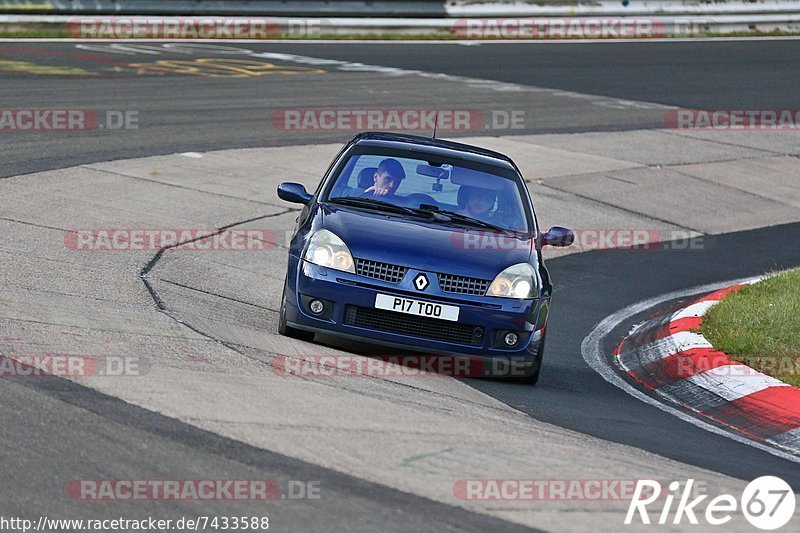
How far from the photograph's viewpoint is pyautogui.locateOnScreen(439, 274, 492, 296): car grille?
8477 millimetres

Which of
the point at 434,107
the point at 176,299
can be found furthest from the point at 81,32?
the point at 176,299

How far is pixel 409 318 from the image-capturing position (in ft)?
27.6

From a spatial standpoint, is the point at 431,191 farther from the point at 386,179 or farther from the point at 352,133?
the point at 352,133

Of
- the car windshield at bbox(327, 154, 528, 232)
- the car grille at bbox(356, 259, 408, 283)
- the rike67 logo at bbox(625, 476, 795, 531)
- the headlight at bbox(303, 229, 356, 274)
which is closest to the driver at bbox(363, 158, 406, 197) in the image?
the car windshield at bbox(327, 154, 528, 232)

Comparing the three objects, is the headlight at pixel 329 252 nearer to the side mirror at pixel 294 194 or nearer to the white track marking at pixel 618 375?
the side mirror at pixel 294 194

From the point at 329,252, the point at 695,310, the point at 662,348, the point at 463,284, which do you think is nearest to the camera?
the point at 463,284

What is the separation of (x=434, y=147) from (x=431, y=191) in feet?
2.07

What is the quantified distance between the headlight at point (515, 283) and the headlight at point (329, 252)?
964 millimetres

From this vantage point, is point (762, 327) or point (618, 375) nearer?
point (618, 375)

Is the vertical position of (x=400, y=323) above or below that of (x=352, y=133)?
below

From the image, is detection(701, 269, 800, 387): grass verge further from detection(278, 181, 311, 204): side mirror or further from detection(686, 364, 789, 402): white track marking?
detection(278, 181, 311, 204): side mirror

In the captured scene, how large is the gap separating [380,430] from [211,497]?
1310 mm

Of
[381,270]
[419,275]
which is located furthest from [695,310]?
[381,270]

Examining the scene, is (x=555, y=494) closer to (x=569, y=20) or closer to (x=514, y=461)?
(x=514, y=461)
